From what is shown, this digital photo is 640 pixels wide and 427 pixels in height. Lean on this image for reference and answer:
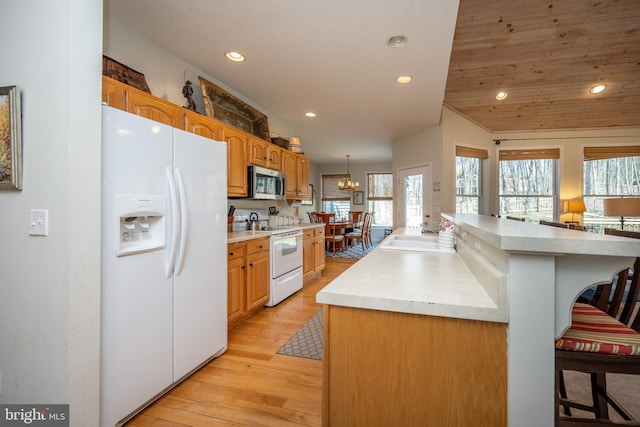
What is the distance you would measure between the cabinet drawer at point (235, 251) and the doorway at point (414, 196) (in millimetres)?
3672

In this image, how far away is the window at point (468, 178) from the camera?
506cm

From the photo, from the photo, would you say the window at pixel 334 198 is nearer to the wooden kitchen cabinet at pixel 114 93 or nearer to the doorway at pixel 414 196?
the doorway at pixel 414 196

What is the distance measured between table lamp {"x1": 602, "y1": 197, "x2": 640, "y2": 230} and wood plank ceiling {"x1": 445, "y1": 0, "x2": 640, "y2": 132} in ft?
5.09

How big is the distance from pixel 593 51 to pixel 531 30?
1.09 metres

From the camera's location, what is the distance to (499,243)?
82 centimetres

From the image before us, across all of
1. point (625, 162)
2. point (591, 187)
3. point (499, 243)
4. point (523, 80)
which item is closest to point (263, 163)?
point (499, 243)

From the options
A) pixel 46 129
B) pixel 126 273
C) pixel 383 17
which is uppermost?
pixel 383 17

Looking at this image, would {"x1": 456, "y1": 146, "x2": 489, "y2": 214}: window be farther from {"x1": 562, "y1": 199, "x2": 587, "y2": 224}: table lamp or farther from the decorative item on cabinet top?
the decorative item on cabinet top

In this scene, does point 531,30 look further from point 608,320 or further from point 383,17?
point 608,320

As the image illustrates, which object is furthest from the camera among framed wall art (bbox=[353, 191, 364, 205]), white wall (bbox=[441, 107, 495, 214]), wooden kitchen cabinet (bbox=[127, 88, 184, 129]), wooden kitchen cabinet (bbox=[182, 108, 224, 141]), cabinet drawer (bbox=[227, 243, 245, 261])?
framed wall art (bbox=[353, 191, 364, 205])

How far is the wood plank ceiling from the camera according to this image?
9.66ft

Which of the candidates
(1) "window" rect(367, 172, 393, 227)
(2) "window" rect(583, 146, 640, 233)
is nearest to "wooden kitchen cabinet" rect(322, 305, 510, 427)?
(2) "window" rect(583, 146, 640, 233)

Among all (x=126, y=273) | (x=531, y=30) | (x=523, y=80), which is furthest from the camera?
(x=523, y=80)

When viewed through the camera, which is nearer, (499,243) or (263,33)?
(499,243)
